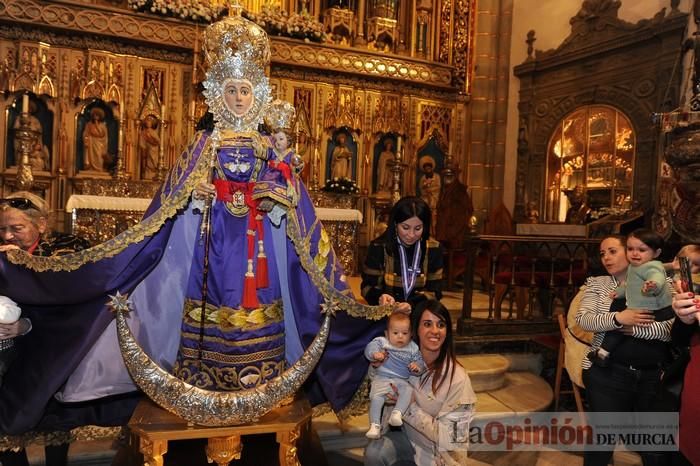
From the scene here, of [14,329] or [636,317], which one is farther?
[636,317]

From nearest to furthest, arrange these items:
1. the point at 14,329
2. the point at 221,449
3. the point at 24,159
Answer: the point at 14,329, the point at 221,449, the point at 24,159

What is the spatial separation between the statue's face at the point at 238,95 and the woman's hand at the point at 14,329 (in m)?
1.60

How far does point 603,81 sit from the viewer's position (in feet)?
31.5

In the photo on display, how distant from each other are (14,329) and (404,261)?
2.19m

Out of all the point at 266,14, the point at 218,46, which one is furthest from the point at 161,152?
the point at 218,46

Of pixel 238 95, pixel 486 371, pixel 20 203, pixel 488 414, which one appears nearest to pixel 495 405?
pixel 488 414

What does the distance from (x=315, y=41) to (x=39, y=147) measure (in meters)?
5.29

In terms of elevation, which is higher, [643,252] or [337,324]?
[643,252]

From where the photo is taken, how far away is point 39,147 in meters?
8.56

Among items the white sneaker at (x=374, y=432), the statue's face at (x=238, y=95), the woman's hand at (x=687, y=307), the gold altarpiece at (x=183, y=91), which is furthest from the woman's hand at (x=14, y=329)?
the gold altarpiece at (x=183, y=91)

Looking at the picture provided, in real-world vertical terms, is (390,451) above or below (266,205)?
below

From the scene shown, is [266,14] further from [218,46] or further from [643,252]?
[643,252]

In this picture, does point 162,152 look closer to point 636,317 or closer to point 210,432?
point 210,432

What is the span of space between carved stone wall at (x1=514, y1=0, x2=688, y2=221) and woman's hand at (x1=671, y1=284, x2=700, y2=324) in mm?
7190
